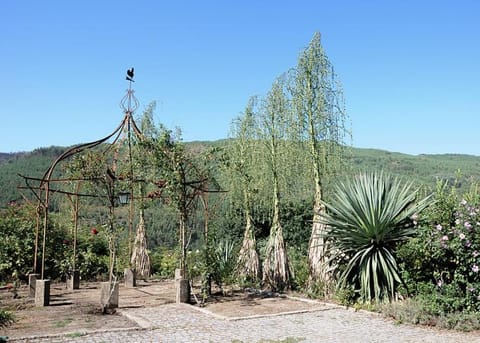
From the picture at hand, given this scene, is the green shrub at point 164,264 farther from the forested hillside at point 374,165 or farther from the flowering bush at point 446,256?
the forested hillside at point 374,165

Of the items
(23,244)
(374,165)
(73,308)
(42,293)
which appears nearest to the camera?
(73,308)

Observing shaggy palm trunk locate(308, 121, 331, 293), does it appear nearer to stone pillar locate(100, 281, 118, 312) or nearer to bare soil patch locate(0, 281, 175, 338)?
bare soil patch locate(0, 281, 175, 338)

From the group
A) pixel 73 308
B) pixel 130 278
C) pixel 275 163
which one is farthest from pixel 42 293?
pixel 275 163

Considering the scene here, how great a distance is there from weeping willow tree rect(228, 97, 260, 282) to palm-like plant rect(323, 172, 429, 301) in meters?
2.59

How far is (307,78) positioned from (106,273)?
7830 millimetres

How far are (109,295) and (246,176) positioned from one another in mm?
4173

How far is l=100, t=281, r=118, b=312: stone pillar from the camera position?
7922 millimetres

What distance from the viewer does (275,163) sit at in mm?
11055

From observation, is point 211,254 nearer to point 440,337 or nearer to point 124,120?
point 124,120

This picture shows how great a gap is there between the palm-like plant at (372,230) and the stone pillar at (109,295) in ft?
13.1

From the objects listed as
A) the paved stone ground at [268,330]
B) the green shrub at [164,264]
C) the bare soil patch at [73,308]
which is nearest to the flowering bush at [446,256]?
the paved stone ground at [268,330]

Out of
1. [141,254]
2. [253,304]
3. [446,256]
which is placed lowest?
[253,304]

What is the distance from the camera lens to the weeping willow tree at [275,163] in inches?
398

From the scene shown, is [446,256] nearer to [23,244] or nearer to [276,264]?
[276,264]
